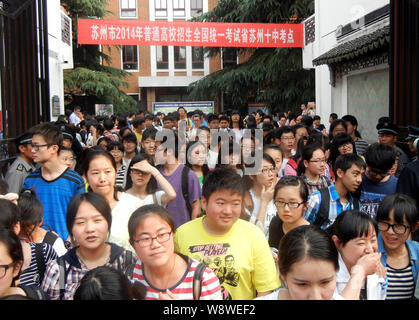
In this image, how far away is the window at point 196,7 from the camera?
27.0 meters

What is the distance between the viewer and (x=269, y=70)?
17219 mm

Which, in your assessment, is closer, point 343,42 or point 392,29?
point 392,29

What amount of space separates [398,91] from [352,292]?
151 inches

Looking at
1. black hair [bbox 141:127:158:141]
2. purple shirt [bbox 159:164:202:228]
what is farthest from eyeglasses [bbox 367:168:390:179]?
black hair [bbox 141:127:158:141]

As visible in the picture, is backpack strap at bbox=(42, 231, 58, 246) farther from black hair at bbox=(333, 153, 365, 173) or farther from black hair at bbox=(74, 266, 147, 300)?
black hair at bbox=(333, 153, 365, 173)

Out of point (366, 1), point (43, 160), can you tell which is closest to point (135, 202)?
point (43, 160)

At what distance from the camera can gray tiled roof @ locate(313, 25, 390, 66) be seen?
7.64 m

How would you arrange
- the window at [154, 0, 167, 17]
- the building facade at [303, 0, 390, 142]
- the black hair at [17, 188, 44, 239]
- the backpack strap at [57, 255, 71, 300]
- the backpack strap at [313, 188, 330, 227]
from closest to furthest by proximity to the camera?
the backpack strap at [57, 255, 71, 300], the black hair at [17, 188, 44, 239], the backpack strap at [313, 188, 330, 227], the building facade at [303, 0, 390, 142], the window at [154, 0, 167, 17]

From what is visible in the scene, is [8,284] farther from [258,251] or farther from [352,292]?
[352,292]

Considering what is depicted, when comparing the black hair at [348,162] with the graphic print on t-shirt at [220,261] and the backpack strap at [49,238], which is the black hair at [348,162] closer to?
the graphic print on t-shirt at [220,261]

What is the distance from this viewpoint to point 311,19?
42.3ft

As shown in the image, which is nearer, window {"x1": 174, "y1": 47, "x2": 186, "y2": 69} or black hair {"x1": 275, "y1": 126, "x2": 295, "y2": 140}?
black hair {"x1": 275, "y1": 126, "x2": 295, "y2": 140}
